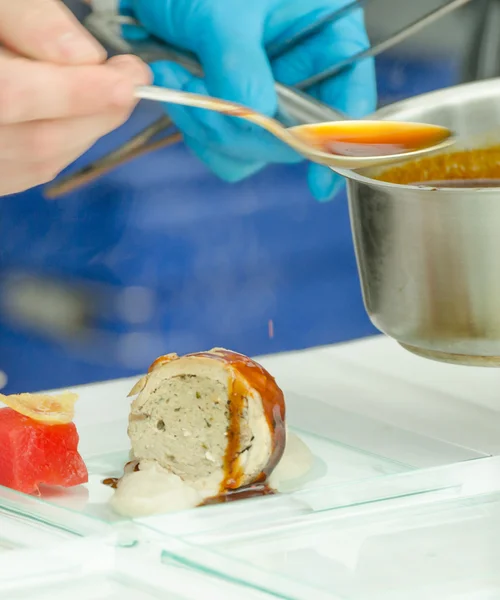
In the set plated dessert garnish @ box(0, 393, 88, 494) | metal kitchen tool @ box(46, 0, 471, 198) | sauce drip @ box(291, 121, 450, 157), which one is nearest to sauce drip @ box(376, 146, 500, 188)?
sauce drip @ box(291, 121, 450, 157)

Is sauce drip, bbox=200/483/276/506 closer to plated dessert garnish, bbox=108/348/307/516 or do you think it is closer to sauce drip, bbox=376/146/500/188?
plated dessert garnish, bbox=108/348/307/516

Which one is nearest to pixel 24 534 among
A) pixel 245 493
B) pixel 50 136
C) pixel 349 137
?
pixel 245 493

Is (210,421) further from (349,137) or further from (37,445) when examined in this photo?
(349,137)

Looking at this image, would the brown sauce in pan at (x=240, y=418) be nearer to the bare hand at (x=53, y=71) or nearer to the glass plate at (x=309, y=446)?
the glass plate at (x=309, y=446)

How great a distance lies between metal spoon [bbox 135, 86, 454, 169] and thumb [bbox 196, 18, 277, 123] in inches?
11.4

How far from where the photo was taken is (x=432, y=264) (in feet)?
2.77

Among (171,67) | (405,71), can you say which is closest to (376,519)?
(171,67)

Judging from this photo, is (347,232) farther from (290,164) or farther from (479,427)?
(479,427)

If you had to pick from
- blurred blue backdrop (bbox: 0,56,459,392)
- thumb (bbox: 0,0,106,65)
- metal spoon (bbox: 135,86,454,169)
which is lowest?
blurred blue backdrop (bbox: 0,56,459,392)

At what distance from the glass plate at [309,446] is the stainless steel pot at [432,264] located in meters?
0.12

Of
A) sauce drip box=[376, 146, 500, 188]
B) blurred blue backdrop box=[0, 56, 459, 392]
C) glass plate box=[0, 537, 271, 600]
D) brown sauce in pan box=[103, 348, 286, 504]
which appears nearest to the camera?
glass plate box=[0, 537, 271, 600]

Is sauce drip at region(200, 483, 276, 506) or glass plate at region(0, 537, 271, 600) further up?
glass plate at region(0, 537, 271, 600)

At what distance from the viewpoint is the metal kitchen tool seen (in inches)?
48.0

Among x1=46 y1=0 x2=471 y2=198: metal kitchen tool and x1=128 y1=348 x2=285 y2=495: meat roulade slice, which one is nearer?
x1=128 y1=348 x2=285 y2=495: meat roulade slice
